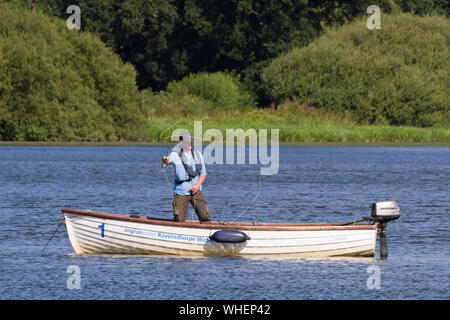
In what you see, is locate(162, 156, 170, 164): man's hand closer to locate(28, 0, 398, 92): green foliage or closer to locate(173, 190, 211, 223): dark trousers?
locate(173, 190, 211, 223): dark trousers

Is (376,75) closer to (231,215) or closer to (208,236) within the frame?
(231,215)

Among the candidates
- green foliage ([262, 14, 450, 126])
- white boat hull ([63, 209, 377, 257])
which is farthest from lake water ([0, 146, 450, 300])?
green foliage ([262, 14, 450, 126])

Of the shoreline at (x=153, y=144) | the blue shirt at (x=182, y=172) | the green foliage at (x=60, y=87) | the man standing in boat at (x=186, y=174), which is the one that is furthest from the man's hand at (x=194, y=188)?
the shoreline at (x=153, y=144)

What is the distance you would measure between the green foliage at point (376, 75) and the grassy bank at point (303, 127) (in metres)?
3.08

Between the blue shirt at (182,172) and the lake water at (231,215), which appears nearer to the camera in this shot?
the lake water at (231,215)

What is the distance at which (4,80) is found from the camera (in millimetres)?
66688

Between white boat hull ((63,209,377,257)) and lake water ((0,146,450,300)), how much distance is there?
→ 23 cm

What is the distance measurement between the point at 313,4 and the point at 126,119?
3183cm

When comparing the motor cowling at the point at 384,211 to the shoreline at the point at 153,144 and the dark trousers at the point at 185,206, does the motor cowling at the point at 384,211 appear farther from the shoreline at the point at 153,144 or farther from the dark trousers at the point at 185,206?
the shoreline at the point at 153,144

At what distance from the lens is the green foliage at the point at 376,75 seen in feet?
260

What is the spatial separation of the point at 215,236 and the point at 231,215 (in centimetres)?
968

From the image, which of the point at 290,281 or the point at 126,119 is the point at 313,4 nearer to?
the point at 126,119

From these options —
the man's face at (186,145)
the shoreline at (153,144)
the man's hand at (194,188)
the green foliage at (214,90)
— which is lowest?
the shoreline at (153,144)
